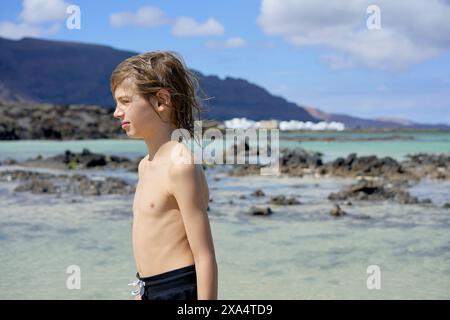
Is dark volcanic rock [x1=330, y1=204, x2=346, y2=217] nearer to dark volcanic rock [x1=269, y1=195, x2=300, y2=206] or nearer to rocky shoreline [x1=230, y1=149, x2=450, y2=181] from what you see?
dark volcanic rock [x1=269, y1=195, x2=300, y2=206]

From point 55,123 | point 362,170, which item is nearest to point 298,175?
point 362,170

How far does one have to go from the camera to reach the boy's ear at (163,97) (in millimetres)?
2463

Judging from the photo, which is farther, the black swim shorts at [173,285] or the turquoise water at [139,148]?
the turquoise water at [139,148]

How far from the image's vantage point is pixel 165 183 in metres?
2.43

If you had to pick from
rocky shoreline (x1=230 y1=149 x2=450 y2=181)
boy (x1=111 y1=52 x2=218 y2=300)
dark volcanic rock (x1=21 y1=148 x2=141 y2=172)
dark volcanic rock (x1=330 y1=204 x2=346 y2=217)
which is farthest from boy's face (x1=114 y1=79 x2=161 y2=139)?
dark volcanic rock (x1=21 y1=148 x2=141 y2=172)

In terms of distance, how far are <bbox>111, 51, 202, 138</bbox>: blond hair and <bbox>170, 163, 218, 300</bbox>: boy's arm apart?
27 cm

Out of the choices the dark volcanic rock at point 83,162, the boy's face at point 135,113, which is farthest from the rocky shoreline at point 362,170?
the boy's face at point 135,113

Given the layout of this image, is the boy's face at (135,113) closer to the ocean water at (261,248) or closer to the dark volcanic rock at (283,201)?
the ocean water at (261,248)

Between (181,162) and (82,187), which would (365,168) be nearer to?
(82,187)

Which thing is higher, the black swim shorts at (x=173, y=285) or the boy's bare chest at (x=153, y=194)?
the boy's bare chest at (x=153, y=194)

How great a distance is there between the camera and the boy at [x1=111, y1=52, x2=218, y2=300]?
237 centimetres

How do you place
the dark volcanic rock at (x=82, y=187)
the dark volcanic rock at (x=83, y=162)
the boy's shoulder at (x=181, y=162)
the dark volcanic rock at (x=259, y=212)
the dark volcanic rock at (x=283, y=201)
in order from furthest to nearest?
the dark volcanic rock at (x=83, y=162)
the dark volcanic rock at (x=82, y=187)
the dark volcanic rock at (x=283, y=201)
the dark volcanic rock at (x=259, y=212)
the boy's shoulder at (x=181, y=162)

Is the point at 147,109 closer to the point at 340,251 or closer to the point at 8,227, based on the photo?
the point at 340,251
